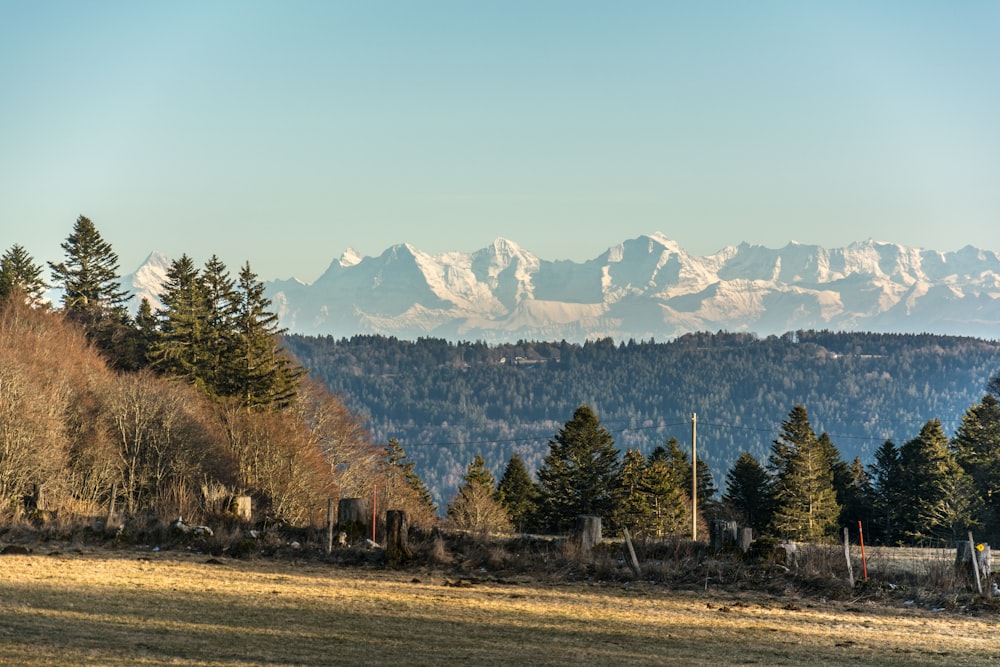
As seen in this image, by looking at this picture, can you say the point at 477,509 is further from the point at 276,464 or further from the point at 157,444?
the point at 157,444

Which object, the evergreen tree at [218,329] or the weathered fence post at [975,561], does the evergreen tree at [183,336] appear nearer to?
the evergreen tree at [218,329]

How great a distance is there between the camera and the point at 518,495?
11519 centimetres

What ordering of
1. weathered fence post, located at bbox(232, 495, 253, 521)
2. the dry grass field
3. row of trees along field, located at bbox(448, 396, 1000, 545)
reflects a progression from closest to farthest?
1. the dry grass field
2. weathered fence post, located at bbox(232, 495, 253, 521)
3. row of trees along field, located at bbox(448, 396, 1000, 545)

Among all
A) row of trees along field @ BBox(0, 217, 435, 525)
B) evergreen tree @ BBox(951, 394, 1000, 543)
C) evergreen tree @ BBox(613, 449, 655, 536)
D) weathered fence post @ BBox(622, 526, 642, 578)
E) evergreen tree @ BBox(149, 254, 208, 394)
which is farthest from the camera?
evergreen tree @ BBox(951, 394, 1000, 543)

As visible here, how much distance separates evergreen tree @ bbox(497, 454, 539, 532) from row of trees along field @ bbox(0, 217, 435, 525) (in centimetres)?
973

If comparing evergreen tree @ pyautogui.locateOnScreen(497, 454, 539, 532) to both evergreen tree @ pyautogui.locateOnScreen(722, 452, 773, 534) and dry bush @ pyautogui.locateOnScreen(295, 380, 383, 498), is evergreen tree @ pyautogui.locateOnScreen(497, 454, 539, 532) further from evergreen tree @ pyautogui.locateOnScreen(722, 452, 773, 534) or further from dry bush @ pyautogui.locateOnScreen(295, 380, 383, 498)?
evergreen tree @ pyautogui.locateOnScreen(722, 452, 773, 534)

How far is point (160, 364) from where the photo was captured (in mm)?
82500

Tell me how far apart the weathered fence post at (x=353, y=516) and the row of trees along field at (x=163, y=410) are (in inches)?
162

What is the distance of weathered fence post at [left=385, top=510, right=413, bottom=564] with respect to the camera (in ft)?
104

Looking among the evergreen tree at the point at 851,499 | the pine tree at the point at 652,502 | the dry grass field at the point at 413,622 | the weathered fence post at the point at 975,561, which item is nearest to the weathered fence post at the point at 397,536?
the dry grass field at the point at 413,622

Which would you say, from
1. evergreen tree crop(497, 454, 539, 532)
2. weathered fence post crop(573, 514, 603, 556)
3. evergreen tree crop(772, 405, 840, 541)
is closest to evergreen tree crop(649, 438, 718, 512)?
evergreen tree crop(772, 405, 840, 541)

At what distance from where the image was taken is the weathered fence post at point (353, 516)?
34.7m

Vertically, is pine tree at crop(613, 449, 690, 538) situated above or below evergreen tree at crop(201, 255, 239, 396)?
below

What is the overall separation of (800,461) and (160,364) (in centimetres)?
5078
